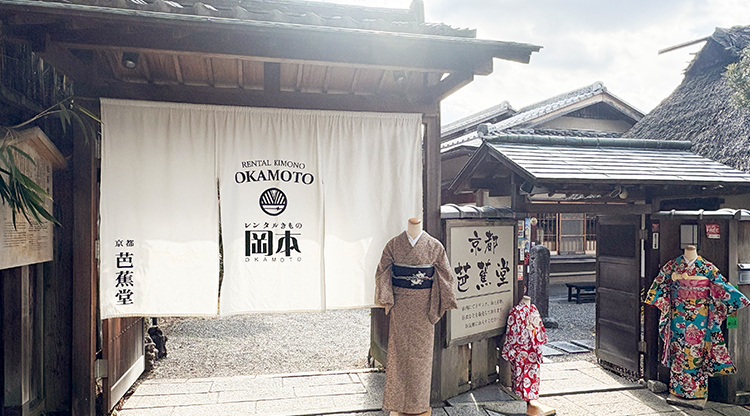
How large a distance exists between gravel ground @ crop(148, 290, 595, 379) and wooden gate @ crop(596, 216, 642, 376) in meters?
0.84

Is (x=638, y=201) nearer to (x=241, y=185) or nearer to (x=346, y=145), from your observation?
(x=346, y=145)

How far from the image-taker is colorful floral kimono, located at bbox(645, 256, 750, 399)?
5.56m

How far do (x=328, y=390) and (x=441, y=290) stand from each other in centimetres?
214

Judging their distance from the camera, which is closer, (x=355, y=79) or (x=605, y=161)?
(x=355, y=79)

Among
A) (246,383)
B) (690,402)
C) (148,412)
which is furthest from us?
(246,383)

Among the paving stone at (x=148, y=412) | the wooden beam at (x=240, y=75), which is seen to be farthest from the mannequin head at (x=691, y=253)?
the paving stone at (x=148, y=412)

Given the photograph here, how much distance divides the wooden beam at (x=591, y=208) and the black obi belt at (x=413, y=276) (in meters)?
2.02

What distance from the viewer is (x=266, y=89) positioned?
4.71 metres

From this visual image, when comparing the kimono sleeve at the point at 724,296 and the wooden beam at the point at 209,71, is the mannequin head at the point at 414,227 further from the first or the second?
the kimono sleeve at the point at 724,296

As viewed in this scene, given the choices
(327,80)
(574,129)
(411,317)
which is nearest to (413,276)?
(411,317)

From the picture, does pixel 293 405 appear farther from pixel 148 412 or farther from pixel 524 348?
pixel 524 348

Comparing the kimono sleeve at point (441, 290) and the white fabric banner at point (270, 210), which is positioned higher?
the white fabric banner at point (270, 210)

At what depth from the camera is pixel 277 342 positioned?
28.7ft

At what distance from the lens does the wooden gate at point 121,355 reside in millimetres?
4766
